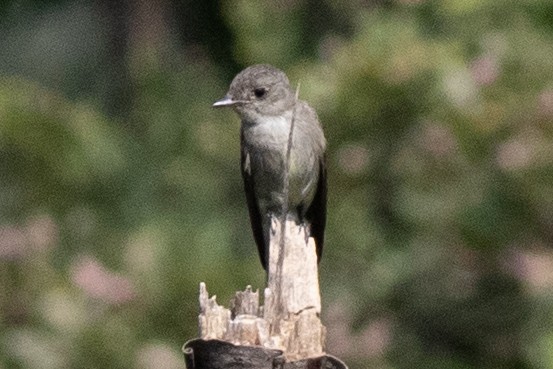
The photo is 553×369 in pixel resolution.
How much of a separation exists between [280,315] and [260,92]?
2.46 metres

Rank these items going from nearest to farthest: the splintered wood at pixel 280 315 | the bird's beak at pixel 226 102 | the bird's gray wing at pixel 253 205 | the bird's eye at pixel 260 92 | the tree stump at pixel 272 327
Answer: the tree stump at pixel 272 327 → the splintered wood at pixel 280 315 → the bird's beak at pixel 226 102 → the bird's eye at pixel 260 92 → the bird's gray wing at pixel 253 205

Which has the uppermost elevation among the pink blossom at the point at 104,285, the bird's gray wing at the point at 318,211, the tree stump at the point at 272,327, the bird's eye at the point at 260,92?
the bird's eye at the point at 260,92

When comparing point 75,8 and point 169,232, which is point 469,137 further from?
point 75,8

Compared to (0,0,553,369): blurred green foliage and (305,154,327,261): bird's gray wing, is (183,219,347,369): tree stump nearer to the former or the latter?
(305,154,327,261): bird's gray wing

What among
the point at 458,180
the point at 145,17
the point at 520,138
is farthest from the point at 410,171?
the point at 145,17

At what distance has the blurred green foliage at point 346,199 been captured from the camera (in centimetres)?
809

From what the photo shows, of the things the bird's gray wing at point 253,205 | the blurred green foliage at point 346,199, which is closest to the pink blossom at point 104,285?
the blurred green foliage at point 346,199

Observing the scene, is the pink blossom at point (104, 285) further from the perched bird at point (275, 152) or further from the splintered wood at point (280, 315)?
the splintered wood at point (280, 315)

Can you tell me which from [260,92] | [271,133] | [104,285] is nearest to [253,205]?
[271,133]

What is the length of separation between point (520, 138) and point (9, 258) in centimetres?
248

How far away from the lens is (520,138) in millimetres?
8469

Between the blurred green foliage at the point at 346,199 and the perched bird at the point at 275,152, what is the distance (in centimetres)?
49

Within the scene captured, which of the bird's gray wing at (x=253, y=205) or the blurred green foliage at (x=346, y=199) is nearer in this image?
the bird's gray wing at (x=253, y=205)

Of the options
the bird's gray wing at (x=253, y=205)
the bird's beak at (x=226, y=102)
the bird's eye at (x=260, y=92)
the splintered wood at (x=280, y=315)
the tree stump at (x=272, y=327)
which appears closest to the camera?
the tree stump at (x=272, y=327)
